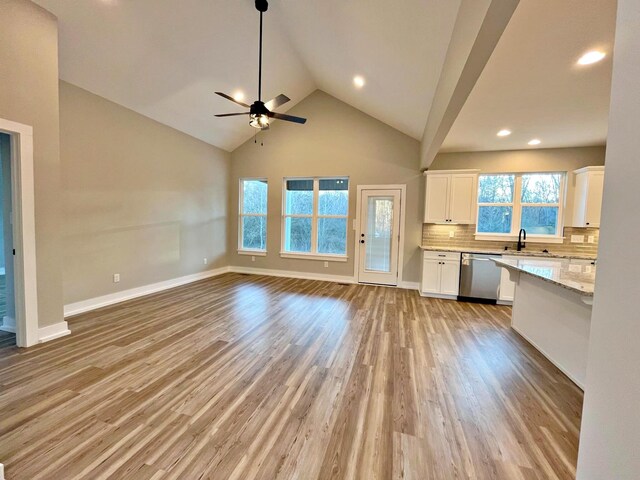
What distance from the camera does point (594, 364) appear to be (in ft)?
2.43

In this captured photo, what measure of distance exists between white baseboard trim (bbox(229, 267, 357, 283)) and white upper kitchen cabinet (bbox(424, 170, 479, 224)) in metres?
2.17

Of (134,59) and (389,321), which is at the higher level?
(134,59)

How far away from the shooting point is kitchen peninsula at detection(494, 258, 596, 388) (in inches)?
93.5

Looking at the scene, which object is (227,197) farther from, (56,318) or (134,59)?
(56,318)

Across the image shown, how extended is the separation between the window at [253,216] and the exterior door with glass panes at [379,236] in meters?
2.42

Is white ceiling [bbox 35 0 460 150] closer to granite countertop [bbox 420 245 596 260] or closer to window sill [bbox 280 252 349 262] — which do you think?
granite countertop [bbox 420 245 596 260]

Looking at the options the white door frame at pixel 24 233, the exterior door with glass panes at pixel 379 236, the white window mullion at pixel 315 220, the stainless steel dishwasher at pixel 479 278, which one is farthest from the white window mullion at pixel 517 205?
the white door frame at pixel 24 233

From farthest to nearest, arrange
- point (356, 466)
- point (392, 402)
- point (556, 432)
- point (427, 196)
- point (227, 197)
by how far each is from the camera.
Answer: point (227, 197) → point (427, 196) → point (392, 402) → point (556, 432) → point (356, 466)

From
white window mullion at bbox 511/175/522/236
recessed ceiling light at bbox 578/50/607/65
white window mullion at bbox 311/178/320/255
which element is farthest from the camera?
white window mullion at bbox 311/178/320/255

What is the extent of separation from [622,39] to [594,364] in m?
0.80

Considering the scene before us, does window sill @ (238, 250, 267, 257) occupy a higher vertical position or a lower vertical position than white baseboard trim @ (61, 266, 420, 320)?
higher

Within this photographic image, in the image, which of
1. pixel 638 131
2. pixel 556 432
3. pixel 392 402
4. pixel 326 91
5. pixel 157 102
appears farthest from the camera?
pixel 326 91

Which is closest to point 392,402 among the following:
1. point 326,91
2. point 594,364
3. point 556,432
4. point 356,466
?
point 356,466

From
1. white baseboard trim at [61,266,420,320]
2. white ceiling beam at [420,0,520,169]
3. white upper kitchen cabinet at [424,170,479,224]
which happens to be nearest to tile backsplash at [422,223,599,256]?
white upper kitchen cabinet at [424,170,479,224]
